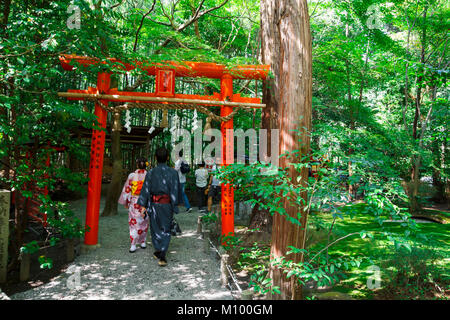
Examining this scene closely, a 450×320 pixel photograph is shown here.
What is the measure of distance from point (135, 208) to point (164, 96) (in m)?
1.98

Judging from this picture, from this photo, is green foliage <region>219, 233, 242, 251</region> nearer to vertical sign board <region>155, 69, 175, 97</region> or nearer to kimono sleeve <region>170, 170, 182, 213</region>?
kimono sleeve <region>170, 170, 182, 213</region>

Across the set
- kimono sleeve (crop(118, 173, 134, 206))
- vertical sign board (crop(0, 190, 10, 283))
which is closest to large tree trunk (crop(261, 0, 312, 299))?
kimono sleeve (crop(118, 173, 134, 206))

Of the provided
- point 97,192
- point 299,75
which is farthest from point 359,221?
point 97,192

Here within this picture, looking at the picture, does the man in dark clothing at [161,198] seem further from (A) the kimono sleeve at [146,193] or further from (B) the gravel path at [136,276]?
(B) the gravel path at [136,276]

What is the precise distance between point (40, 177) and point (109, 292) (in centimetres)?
176

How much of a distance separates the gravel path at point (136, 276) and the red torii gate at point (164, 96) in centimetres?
57

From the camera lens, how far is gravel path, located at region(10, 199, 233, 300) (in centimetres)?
309

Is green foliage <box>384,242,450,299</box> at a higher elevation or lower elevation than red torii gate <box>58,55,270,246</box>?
lower

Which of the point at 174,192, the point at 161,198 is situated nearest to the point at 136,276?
the point at 161,198

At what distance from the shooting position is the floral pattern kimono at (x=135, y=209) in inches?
177

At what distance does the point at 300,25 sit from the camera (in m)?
2.93

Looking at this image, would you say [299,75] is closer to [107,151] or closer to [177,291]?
[177,291]

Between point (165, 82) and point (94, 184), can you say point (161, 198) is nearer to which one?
point (94, 184)

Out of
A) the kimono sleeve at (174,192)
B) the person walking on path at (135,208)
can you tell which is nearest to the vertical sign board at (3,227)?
the person walking on path at (135,208)
